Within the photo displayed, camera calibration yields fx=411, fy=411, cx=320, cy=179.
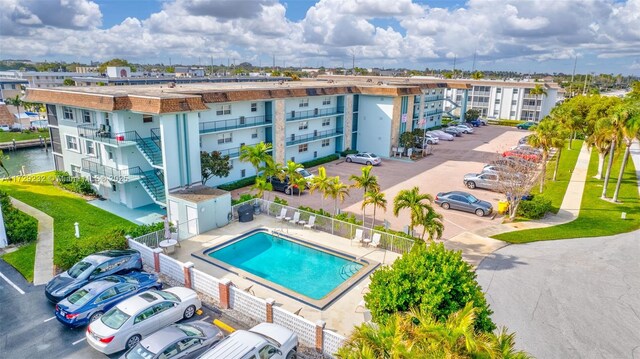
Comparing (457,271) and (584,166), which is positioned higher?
(457,271)

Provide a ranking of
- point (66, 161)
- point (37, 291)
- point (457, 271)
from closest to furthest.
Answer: point (457, 271) → point (37, 291) → point (66, 161)

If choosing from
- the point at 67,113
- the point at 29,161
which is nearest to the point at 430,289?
the point at 67,113

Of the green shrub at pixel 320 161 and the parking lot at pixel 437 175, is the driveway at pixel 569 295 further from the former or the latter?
the green shrub at pixel 320 161

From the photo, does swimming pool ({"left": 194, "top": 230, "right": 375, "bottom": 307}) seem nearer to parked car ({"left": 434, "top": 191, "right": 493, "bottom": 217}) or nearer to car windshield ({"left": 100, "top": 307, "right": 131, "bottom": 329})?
car windshield ({"left": 100, "top": 307, "right": 131, "bottom": 329})

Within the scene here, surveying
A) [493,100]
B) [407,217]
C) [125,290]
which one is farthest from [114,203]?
[493,100]

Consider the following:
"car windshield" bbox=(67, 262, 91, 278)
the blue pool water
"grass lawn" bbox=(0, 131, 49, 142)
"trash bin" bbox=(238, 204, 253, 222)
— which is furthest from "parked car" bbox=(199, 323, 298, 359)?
"grass lawn" bbox=(0, 131, 49, 142)

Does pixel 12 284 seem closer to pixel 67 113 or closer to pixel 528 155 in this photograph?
pixel 67 113

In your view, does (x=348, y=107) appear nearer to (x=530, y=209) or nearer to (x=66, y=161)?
(x=530, y=209)
